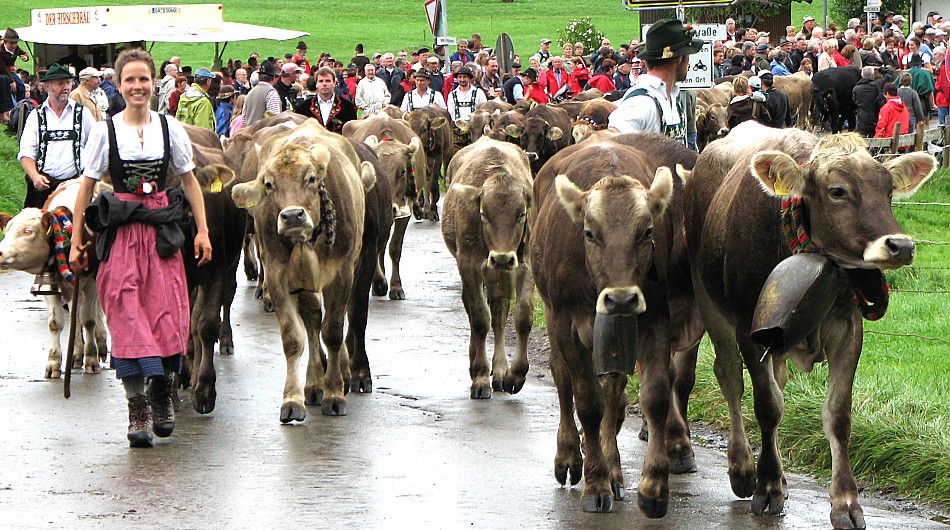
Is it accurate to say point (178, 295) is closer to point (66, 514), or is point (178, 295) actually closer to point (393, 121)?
point (66, 514)

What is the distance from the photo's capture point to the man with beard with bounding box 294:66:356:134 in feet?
58.6

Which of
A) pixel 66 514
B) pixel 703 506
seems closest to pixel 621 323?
pixel 703 506

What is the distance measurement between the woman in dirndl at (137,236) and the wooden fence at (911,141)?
52.7 feet

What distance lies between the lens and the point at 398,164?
50.1ft

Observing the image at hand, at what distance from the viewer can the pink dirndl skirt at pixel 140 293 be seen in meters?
8.59

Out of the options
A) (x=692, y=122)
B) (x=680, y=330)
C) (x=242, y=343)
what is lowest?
(x=242, y=343)

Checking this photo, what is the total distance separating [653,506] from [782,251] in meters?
1.39

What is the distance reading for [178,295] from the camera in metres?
8.80

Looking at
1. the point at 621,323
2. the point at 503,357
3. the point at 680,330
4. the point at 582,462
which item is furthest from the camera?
the point at 503,357

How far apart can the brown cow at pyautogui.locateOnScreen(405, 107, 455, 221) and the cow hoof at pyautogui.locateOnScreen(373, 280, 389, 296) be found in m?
5.96

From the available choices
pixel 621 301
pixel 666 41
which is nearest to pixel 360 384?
pixel 666 41

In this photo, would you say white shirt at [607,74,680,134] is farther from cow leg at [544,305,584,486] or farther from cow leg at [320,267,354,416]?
cow leg at [320,267,354,416]

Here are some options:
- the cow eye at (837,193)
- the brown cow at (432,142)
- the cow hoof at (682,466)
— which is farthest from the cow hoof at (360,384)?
the brown cow at (432,142)

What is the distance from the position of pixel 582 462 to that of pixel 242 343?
5285mm
